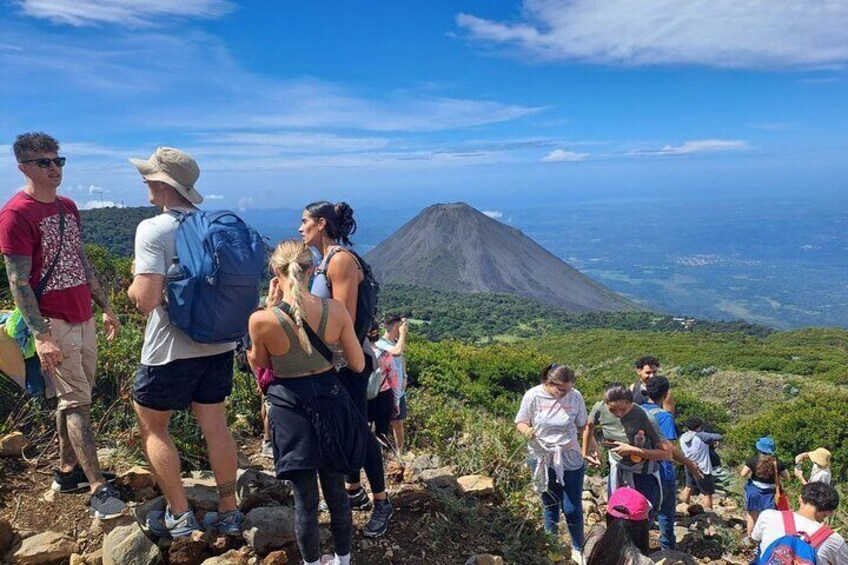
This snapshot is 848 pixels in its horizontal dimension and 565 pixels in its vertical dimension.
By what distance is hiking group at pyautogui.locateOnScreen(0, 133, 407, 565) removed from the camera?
8.13 feet

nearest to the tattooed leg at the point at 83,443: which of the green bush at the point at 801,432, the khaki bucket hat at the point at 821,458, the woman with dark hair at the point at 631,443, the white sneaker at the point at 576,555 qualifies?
the white sneaker at the point at 576,555

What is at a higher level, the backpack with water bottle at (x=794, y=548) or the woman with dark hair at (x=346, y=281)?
the woman with dark hair at (x=346, y=281)

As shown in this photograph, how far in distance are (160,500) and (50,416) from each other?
1653 mm

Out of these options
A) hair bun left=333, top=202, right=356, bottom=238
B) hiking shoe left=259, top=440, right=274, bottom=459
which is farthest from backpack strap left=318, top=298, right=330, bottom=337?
hiking shoe left=259, top=440, right=274, bottom=459

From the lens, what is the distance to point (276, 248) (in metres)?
2.53

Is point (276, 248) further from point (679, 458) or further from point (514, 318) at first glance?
point (514, 318)

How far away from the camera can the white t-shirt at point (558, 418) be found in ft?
13.7

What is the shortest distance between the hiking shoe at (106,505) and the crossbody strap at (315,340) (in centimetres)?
136

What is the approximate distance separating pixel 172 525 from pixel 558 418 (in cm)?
272

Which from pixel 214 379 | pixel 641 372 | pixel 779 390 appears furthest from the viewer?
pixel 779 390

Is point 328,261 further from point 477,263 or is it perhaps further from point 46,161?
point 477,263

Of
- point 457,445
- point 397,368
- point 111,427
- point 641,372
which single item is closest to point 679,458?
point 641,372

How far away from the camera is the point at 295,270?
2416 millimetres

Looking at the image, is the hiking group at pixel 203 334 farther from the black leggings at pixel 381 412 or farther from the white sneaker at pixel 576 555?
the white sneaker at pixel 576 555
